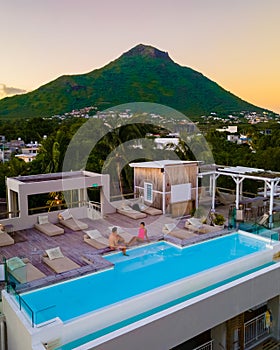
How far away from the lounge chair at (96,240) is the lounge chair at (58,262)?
1.23 m

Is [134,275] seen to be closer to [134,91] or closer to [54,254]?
[54,254]

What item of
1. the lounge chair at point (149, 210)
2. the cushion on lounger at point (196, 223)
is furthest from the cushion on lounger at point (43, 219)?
the cushion on lounger at point (196, 223)

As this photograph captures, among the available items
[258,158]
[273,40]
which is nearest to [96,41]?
[273,40]

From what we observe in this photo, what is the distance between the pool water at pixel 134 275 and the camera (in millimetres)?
6953

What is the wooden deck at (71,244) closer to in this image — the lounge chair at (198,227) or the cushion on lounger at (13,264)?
the cushion on lounger at (13,264)

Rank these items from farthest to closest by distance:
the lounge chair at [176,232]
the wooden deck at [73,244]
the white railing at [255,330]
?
the lounge chair at [176,232]
the white railing at [255,330]
the wooden deck at [73,244]

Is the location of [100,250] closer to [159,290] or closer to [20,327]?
[159,290]

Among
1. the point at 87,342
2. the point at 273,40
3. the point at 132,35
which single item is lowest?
the point at 87,342

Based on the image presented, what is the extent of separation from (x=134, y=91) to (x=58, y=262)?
4749 cm

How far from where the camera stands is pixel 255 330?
881 cm

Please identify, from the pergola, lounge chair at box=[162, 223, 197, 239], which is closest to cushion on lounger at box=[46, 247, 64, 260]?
lounge chair at box=[162, 223, 197, 239]

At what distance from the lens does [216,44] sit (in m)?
35.5

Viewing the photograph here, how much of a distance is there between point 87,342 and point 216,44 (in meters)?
34.6

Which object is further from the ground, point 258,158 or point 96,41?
point 96,41
